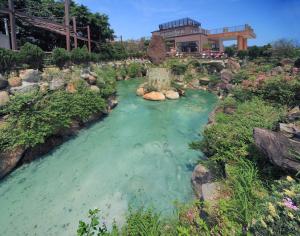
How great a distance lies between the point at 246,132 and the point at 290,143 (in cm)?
158

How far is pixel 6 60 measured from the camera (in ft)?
31.6

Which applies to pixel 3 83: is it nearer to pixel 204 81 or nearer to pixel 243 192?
pixel 243 192

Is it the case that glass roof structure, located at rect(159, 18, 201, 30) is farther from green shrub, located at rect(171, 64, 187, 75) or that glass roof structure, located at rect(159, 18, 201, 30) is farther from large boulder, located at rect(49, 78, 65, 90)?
large boulder, located at rect(49, 78, 65, 90)

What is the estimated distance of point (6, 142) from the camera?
7172mm

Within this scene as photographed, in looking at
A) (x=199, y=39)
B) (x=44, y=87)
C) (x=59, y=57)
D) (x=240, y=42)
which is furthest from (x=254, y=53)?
(x=44, y=87)

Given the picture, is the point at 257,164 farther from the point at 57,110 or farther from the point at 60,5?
the point at 60,5

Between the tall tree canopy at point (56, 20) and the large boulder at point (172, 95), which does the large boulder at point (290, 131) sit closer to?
the large boulder at point (172, 95)

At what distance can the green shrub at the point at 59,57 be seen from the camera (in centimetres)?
1282

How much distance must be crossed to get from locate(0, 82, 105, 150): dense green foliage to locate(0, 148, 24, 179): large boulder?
0.22 m

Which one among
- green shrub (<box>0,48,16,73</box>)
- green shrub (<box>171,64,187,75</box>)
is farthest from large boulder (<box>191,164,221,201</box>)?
green shrub (<box>171,64,187,75</box>)

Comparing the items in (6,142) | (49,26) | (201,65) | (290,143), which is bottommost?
(6,142)

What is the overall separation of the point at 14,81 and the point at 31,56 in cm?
230

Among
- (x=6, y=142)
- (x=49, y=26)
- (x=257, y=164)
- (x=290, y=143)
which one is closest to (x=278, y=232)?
(x=290, y=143)

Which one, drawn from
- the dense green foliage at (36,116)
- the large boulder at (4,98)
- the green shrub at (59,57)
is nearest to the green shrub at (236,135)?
the dense green foliage at (36,116)
